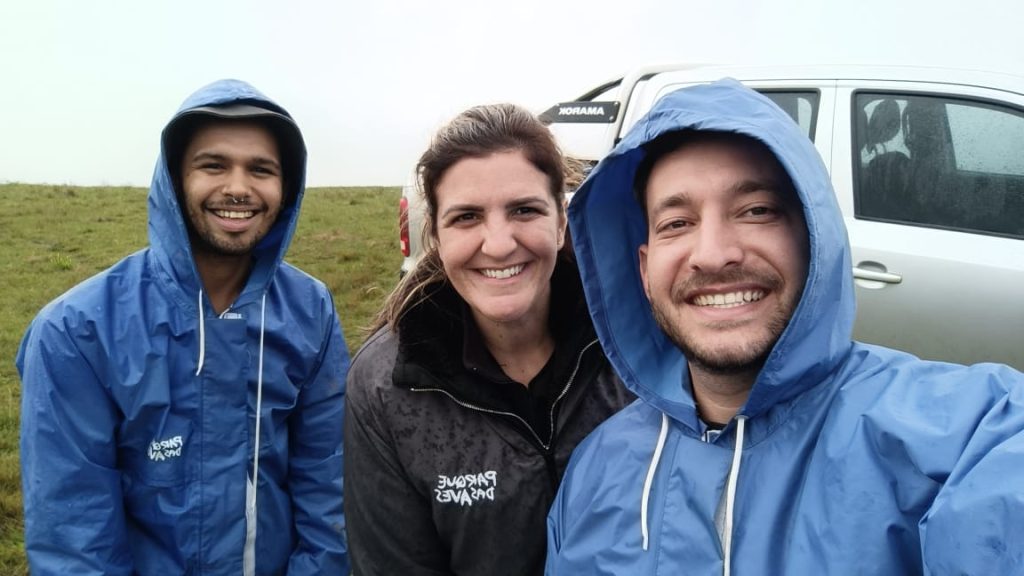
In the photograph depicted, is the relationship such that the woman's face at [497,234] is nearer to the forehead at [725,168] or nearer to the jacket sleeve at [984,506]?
the forehead at [725,168]

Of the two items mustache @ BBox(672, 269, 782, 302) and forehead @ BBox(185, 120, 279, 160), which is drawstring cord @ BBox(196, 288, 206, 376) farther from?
mustache @ BBox(672, 269, 782, 302)

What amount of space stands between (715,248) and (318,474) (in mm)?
1833

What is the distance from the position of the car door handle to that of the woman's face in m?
2.08

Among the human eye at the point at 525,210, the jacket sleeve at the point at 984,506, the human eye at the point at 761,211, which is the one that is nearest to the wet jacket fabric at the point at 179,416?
the human eye at the point at 525,210

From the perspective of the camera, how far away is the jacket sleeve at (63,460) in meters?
2.17

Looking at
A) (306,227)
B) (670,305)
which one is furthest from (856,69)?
(306,227)

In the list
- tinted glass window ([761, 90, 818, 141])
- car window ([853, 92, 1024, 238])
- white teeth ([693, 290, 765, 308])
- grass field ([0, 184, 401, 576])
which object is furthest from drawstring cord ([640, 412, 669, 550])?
grass field ([0, 184, 401, 576])

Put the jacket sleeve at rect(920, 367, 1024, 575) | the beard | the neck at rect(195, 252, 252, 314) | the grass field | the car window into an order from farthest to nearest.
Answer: the grass field, the car window, the neck at rect(195, 252, 252, 314), the beard, the jacket sleeve at rect(920, 367, 1024, 575)

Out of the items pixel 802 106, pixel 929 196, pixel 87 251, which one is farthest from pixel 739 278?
pixel 87 251

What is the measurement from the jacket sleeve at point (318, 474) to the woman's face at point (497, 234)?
36.1 inches

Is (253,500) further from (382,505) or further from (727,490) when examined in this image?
(727,490)


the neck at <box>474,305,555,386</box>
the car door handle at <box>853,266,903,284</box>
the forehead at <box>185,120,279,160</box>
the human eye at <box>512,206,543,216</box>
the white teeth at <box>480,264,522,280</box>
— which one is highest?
the forehead at <box>185,120,279,160</box>

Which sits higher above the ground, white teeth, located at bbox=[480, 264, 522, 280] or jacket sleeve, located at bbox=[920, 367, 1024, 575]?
white teeth, located at bbox=[480, 264, 522, 280]

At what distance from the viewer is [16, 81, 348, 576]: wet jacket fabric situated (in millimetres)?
2186
